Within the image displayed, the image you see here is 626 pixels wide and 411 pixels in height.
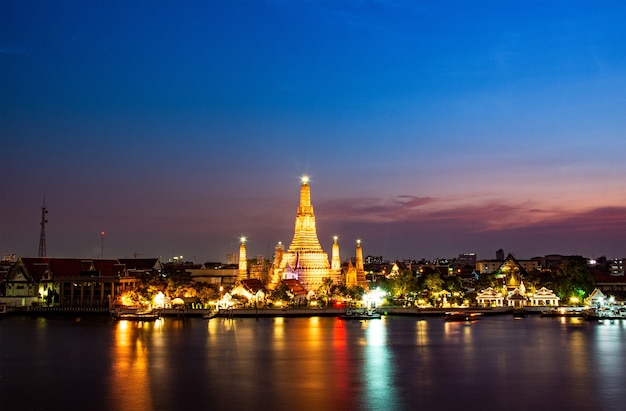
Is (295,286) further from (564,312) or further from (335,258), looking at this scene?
(564,312)

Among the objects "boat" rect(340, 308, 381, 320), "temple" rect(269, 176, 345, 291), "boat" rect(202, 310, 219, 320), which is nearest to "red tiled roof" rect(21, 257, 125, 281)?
"boat" rect(202, 310, 219, 320)

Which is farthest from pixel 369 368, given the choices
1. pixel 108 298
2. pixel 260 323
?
pixel 108 298

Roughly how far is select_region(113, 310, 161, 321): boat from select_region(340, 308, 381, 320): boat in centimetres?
1192

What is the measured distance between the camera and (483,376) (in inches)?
948

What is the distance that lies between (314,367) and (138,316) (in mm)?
21165

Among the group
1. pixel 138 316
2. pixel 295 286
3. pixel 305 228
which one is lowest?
pixel 138 316

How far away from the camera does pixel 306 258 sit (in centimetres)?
5547

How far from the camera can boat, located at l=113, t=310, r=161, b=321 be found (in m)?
43.7

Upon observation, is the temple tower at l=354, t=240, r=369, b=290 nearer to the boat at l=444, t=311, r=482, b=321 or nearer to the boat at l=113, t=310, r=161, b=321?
the boat at l=444, t=311, r=482, b=321

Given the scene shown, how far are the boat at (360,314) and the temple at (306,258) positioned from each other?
9.29 meters

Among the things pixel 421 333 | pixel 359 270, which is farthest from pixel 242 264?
pixel 421 333

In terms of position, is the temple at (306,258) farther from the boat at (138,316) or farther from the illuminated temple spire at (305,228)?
the boat at (138,316)

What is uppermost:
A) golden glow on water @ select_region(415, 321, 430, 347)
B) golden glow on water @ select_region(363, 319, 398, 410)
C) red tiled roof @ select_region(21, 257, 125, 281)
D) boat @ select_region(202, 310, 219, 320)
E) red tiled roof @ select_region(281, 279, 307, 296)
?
red tiled roof @ select_region(21, 257, 125, 281)

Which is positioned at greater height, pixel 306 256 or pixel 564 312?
pixel 306 256
